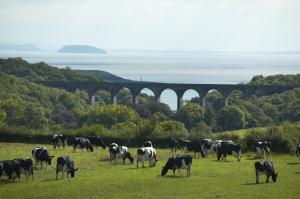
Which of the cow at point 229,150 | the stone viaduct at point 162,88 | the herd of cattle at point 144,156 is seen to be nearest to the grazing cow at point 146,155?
the herd of cattle at point 144,156

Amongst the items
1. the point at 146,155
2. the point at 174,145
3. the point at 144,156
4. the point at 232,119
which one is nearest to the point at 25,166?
the point at 144,156

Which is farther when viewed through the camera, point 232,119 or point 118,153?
point 232,119

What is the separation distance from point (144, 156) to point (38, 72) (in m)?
144

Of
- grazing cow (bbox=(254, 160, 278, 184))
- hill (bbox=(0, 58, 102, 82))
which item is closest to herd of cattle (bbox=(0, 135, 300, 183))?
grazing cow (bbox=(254, 160, 278, 184))

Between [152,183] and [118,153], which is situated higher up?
[118,153]

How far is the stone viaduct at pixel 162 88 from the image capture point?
127656 millimetres

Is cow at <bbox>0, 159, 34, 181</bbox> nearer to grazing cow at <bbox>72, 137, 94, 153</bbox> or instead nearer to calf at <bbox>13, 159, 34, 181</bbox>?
calf at <bbox>13, 159, 34, 181</bbox>

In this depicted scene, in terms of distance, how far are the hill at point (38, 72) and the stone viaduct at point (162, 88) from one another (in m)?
16.2

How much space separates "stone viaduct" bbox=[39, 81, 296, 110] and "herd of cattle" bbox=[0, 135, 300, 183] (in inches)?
3326

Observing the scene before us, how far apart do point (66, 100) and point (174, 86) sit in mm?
26080

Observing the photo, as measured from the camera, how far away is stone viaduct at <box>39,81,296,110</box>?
128 metres

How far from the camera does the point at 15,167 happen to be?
26.9m

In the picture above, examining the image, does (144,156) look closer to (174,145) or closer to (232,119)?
(174,145)

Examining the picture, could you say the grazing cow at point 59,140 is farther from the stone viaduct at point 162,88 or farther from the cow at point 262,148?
the stone viaduct at point 162,88
